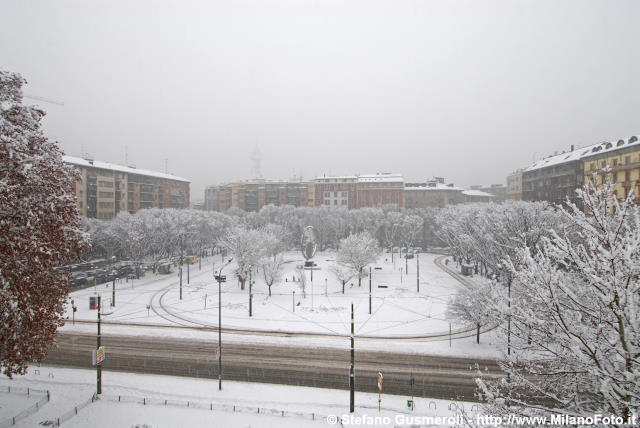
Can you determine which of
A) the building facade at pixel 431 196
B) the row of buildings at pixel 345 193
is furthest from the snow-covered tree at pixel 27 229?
the building facade at pixel 431 196

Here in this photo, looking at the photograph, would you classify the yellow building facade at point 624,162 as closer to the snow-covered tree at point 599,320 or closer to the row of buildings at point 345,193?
the snow-covered tree at point 599,320

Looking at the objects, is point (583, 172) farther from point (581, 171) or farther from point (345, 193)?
point (345, 193)

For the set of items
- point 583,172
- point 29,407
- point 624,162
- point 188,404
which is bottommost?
point 188,404

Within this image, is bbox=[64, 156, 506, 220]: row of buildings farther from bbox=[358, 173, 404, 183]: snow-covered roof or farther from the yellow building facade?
the yellow building facade

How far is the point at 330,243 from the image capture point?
3300 inches

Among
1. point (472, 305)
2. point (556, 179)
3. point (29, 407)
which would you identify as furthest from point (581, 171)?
point (29, 407)

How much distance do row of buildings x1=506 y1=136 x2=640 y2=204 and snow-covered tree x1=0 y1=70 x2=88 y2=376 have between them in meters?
43.2

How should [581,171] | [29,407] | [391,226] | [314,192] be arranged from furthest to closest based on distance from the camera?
[314,192] < [391,226] < [581,171] < [29,407]

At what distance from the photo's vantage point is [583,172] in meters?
56.8

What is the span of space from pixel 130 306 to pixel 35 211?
26.4 meters

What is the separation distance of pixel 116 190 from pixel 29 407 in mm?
76567

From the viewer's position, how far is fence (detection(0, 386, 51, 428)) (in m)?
13.9

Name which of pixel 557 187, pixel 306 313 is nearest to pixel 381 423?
pixel 306 313

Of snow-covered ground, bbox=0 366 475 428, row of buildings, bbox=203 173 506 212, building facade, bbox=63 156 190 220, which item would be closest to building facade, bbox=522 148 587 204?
row of buildings, bbox=203 173 506 212
